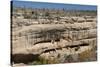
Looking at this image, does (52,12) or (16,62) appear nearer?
(16,62)

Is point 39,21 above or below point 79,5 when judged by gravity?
below

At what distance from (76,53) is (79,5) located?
2.05 ft

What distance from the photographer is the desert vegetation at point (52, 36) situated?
2.25 m

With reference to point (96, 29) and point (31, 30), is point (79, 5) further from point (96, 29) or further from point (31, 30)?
point (31, 30)

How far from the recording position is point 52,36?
2.40 m

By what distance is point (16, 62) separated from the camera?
7.29 ft

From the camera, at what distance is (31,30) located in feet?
7.57

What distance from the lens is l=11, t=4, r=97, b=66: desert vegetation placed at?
225 centimetres

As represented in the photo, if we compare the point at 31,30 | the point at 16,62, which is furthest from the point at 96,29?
the point at 16,62

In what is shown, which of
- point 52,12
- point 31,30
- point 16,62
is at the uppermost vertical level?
point 52,12
